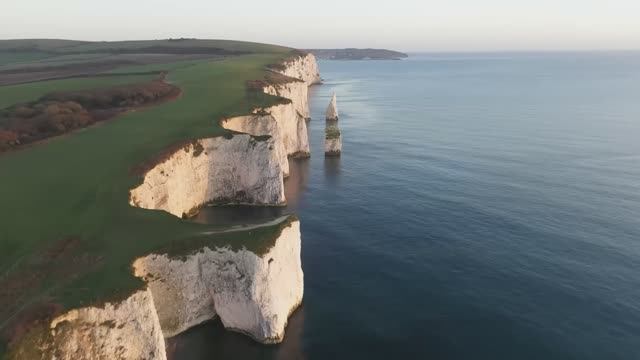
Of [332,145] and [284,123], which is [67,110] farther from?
[332,145]

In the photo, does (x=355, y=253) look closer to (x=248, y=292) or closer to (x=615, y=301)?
(x=248, y=292)

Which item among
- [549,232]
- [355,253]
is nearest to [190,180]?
[355,253]

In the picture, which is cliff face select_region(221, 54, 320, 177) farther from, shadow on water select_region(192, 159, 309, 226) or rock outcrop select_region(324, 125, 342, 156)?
shadow on water select_region(192, 159, 309, 226)

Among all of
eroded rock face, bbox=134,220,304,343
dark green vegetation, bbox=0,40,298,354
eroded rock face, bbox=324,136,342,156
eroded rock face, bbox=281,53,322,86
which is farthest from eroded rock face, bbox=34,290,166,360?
eroded rock face, bbox=281,53,322,86

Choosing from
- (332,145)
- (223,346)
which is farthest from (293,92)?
(223,346)

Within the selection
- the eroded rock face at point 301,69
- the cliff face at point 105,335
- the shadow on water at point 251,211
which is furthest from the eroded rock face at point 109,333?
the eroded rock face at point 301,69

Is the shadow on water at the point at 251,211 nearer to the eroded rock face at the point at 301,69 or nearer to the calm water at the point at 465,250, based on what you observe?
the calm water at the point at 465,250
